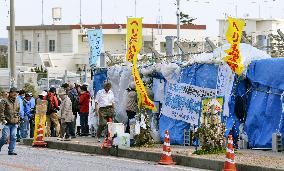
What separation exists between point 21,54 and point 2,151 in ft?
187

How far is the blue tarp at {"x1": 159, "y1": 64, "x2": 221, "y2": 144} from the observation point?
73.6ft

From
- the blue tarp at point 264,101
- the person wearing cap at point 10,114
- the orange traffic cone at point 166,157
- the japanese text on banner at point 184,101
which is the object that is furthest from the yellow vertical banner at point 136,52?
the orange traffic cone at point 166,157

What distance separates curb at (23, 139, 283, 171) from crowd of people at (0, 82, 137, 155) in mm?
837

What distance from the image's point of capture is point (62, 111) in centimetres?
2533

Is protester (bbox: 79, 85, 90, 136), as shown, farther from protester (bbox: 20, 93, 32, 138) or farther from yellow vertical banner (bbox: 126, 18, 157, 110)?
→ yellow vertical banner (bbox: 126, 18, 157, 110)

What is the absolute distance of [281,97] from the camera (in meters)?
20.6

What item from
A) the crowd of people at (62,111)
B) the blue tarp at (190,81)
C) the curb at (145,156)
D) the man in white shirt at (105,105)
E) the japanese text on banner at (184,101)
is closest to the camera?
the curb at (145,156)

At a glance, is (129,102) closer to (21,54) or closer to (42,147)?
(42,147)

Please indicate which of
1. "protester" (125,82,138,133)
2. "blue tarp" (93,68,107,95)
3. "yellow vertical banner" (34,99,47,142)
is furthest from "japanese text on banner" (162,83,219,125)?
"blue tarp" (93,68,107,95)

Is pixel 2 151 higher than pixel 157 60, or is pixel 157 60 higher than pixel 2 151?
pixel 157 60

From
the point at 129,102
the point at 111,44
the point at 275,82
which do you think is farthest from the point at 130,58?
the point at 111,44

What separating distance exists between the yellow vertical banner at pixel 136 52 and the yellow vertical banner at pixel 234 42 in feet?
11.3

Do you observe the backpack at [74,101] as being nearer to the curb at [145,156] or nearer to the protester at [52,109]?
the protester at [52,109]

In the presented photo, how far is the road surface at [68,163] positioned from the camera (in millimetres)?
17875
